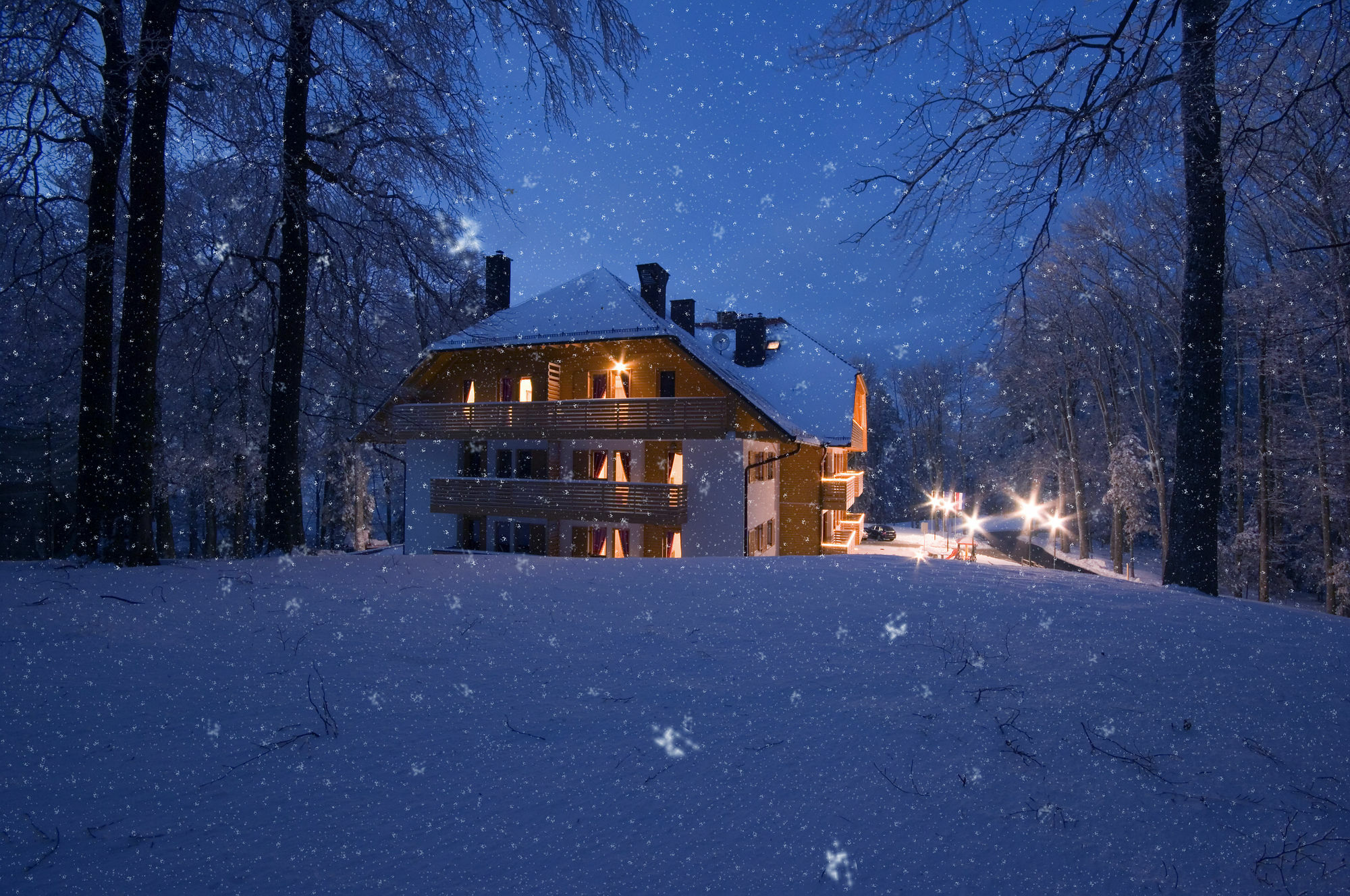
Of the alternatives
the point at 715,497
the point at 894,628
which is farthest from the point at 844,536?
the point at 894,628

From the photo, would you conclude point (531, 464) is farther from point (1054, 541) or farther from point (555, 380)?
point (1054, 541)

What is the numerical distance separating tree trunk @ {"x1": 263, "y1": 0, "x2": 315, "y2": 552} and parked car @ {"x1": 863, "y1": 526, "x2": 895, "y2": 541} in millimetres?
35141

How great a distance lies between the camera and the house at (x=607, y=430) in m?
17.5

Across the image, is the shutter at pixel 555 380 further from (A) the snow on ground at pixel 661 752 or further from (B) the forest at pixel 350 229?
(A) the snow on ground at pixel 661 752

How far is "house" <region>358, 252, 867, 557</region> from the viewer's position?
57.3 ft

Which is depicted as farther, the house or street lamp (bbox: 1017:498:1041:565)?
street lamp (bbox: 1017:498:1041:565)

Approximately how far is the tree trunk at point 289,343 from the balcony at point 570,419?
356 inches

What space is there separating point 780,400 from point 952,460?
43895 millimetres

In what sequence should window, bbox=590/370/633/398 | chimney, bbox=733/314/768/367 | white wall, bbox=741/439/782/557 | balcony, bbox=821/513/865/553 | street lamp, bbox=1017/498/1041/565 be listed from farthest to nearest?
street lamp, bbox=1017/498/1041/565 → balcony, bbox=821/513/865/553 → chimney, bbox=733/314/768/367 → window, bbox=590/370/633/398 → white wall, bbox=741/439/782/557

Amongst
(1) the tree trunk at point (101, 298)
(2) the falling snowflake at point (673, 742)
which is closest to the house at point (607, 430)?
(1) the tree trunk at point (101, 298)

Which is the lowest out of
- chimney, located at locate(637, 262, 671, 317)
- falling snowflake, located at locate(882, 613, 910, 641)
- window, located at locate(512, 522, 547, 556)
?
window, located at locate(512, 522, 547, 556)

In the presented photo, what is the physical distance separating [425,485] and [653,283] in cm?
1085

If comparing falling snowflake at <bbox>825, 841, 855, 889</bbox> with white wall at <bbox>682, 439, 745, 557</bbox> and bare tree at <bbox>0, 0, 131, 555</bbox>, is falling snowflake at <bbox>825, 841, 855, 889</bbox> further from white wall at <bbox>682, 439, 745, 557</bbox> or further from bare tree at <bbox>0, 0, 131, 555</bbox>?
white wall at <bbox>682, 439, 745, 557</bbox>

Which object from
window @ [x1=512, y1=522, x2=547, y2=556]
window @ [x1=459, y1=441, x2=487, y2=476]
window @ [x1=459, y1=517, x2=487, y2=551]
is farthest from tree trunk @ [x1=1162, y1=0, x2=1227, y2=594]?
window @ [x1=459, y1=441, x2=487, y2=476]
